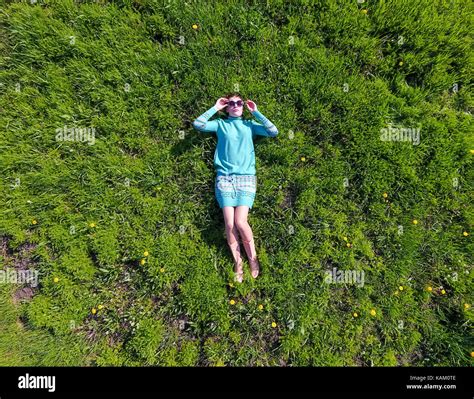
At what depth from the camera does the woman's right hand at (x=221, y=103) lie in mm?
3844

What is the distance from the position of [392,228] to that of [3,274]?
5962mm

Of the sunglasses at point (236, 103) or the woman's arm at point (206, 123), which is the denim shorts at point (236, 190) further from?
the sunglasses at point (236, 103)

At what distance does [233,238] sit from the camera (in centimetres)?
381

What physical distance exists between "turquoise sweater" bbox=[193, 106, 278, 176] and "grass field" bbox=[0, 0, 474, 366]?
283 millimetres

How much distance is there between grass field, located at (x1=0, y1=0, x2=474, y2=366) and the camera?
3.90 m

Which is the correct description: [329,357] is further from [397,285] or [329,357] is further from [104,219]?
[104,219]

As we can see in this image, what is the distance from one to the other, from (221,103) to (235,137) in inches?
23.2

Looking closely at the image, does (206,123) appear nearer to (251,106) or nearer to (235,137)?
(235,137)

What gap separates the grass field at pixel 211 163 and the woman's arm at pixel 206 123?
0.29 metres

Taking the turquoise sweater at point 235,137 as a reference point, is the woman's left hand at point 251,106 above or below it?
above

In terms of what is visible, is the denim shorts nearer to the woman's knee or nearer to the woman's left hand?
the woman's knee

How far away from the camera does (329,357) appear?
3717 mm

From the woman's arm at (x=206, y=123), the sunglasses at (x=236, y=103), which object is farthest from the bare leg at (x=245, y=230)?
the sunglasses at (x=236, y=103)

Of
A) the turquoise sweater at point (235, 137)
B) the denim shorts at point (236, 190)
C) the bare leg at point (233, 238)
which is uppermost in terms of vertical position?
the turquoise sweater at point (235, 137)
